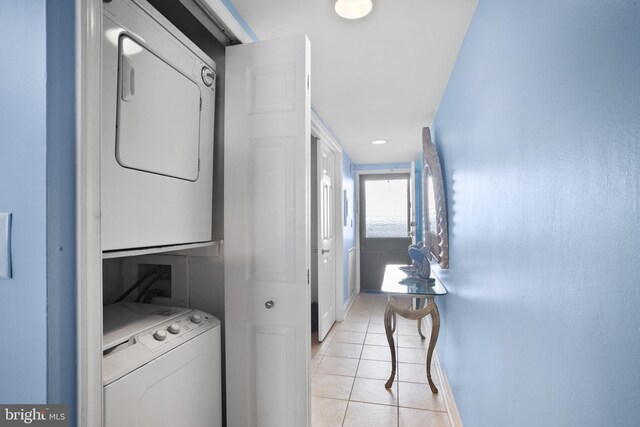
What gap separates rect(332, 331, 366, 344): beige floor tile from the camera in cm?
341

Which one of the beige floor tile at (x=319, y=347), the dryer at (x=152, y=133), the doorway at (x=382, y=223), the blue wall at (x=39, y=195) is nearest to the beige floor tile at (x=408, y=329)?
the beige floor tile at (x=319, y=347)

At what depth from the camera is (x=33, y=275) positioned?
789 mm

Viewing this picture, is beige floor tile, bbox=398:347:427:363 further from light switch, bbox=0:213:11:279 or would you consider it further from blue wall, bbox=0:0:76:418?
light switch, bbox=0:213:11:279

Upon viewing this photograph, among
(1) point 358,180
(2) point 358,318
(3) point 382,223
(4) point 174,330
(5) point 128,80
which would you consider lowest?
(2) point 358,318

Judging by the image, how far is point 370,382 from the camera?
254cm

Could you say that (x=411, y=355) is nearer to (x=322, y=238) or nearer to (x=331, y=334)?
(x=331, y=334)

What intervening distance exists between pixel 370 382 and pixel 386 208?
365 cm

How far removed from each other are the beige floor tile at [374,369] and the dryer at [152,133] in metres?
1.91

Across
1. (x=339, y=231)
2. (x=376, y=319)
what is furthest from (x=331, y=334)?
(x=339, y=231)

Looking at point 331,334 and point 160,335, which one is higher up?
point 160,335

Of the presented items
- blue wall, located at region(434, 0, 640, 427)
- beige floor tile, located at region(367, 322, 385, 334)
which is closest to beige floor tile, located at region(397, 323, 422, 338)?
beige floor tile, located at region(367, 322, 385, 334)

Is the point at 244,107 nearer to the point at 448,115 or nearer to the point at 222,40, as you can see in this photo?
the point at 222,40

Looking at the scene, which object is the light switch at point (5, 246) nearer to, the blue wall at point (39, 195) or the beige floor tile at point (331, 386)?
the blue wall at point (39, 195)

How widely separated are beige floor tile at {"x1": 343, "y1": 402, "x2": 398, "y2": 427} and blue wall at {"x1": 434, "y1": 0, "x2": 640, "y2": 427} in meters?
0.72
